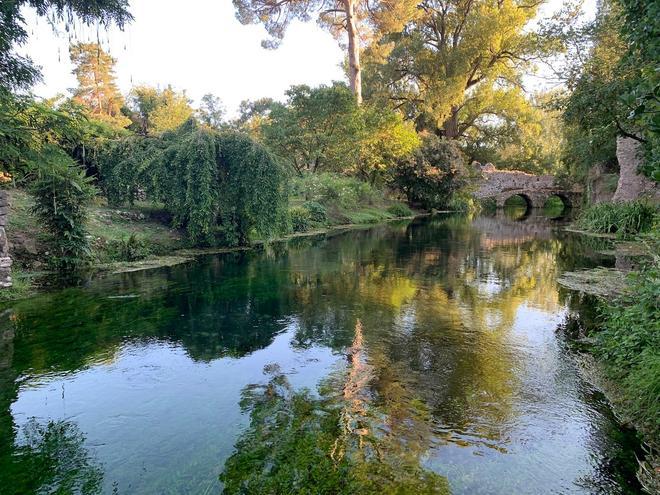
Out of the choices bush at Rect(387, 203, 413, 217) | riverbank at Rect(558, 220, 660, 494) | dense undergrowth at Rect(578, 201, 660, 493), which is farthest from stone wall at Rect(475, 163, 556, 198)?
dense undergrowth at Rect(578, 201, 660, 493)

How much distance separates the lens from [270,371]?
625 centimetres

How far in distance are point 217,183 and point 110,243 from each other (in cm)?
413

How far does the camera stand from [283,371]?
20.4 ft

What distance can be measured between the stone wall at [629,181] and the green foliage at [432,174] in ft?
49.2

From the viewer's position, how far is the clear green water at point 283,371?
409 cm

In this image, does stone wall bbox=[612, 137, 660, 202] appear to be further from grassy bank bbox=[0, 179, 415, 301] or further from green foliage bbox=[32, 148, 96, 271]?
green foliage bbox=[32, 148, 96, 271]

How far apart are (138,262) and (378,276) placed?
22.6 feet

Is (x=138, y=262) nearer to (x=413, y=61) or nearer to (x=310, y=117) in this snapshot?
(x=310, y=117)

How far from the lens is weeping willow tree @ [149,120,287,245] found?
15.4 metres

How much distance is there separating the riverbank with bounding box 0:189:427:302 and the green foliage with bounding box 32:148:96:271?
40cm

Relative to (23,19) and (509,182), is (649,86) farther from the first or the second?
(509,182)

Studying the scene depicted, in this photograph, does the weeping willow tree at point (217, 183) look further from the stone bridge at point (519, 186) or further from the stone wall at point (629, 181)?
the stone bridge at point (519, 186)

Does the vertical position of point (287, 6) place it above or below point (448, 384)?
above

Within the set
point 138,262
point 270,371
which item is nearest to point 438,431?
point 270,371
